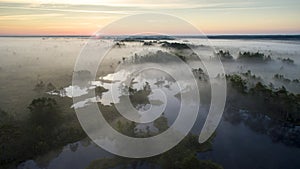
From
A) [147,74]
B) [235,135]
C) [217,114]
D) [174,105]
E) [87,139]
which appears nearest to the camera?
[87,139]

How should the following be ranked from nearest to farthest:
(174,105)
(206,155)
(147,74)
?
(206,155), (174,105), (147,74)

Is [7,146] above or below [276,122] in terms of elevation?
above

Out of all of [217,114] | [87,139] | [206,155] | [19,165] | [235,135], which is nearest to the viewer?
[19,165]

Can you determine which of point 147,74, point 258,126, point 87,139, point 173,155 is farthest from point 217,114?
point 147,74

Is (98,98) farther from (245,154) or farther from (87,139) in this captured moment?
(245,154)

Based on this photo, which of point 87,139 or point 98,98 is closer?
point 87,139

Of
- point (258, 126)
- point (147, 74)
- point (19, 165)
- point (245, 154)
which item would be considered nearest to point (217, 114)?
point (258, 126)

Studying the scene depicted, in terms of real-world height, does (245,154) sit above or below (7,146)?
below

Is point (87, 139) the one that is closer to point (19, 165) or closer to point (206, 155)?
point (19, 165)

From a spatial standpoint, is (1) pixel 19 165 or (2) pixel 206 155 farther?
(2) pixel 206 155
